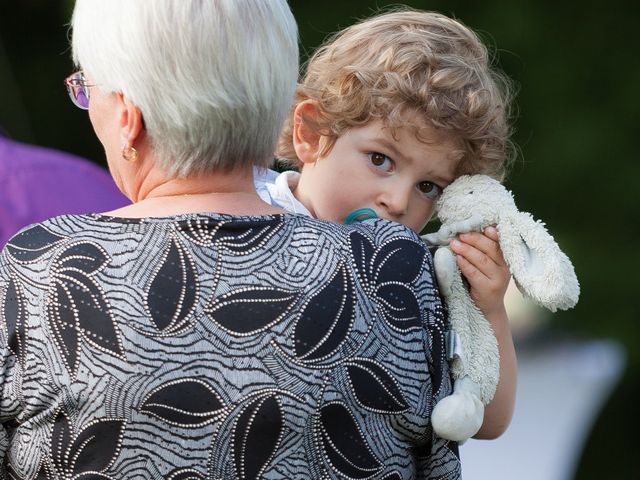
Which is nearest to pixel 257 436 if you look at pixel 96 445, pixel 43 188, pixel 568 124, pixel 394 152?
pixel 96 445

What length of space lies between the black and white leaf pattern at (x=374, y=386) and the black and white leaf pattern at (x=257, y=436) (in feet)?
0.43

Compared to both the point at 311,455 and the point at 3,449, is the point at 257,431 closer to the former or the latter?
the point at 311,455

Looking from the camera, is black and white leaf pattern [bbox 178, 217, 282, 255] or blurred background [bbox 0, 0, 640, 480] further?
blurred background [bbox 0, 0, 640, 480]

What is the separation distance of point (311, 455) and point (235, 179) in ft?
1.46

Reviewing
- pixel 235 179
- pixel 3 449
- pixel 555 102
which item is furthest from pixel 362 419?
pixel 555 102

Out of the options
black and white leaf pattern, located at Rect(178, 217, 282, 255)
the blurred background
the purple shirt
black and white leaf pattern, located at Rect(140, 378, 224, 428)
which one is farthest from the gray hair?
Answer: the blurred background

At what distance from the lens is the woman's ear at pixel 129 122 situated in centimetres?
174

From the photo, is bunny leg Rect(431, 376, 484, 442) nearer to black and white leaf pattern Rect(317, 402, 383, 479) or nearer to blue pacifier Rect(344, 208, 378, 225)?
black and white leaf pattern Rect(317, 402, 383, 479)

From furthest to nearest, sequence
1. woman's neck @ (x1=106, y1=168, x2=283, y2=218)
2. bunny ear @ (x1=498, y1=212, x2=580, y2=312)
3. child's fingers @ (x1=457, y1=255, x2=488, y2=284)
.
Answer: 1. child's fingers @ (x1=457, y1=255, x2=488, y2=284)
2. bunny ear @ (x1=498, y1=212, x2=580, y2=312)
3. woman's neck @ (x1=106, y1=168, x2=283, y2=218)

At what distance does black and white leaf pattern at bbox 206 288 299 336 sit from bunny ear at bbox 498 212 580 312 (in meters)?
0.45

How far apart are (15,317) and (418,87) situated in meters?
0.90

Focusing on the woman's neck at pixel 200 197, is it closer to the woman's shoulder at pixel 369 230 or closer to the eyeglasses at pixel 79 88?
the woman's shoulder at pixel 369 230

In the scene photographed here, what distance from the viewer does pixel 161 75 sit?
5.56 ft

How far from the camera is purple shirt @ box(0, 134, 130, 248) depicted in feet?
8.77
